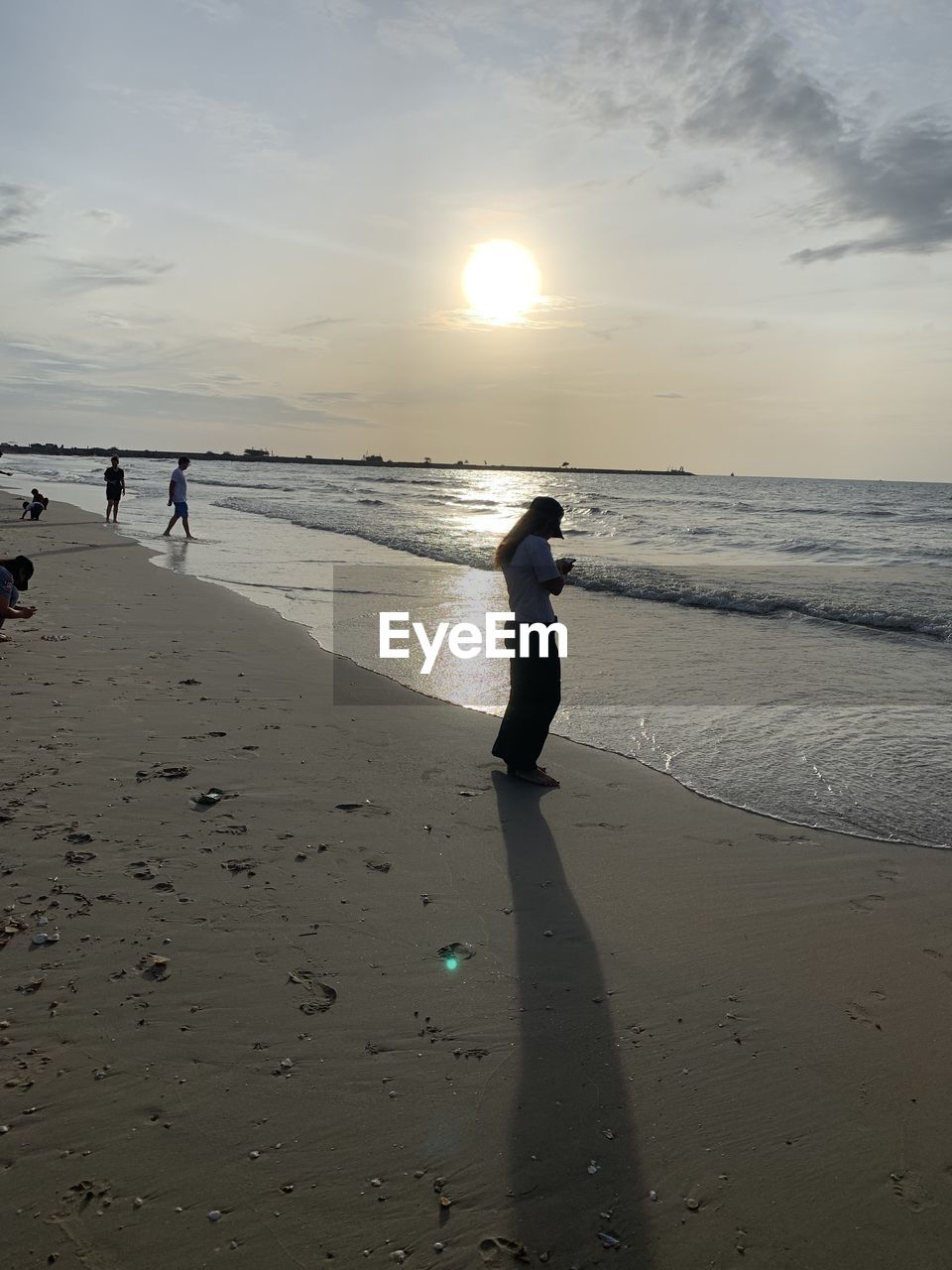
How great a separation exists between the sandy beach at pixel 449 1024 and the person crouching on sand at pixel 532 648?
0.78ft

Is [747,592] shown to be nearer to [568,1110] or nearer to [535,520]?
[535,520]

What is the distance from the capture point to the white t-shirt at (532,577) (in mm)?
5551

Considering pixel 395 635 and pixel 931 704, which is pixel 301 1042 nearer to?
pixel 931 704

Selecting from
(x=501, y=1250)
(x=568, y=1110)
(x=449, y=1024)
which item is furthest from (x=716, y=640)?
(x=501, y=1250)

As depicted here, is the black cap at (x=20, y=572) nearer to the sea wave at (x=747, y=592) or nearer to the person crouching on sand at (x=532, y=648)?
the person crouching on sand at (x=532, y=648)

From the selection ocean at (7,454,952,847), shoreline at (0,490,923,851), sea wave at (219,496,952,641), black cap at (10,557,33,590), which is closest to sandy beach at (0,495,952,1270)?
shoreline at (0,490,923,851)

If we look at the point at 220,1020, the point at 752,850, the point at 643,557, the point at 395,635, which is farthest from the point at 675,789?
the point at 643,557

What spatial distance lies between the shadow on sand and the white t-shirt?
2163 millimetres

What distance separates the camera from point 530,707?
5.68 m

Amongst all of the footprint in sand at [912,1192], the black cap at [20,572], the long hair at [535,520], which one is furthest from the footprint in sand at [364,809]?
the black cap at [20,572]

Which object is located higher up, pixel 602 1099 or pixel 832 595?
pixel 832 595

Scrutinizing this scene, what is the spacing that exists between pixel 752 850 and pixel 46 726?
443 centimetres

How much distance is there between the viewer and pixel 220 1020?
2.94 meters

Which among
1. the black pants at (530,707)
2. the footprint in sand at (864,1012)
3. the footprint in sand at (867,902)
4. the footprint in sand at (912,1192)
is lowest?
the footprint in sand at (912,1192)
